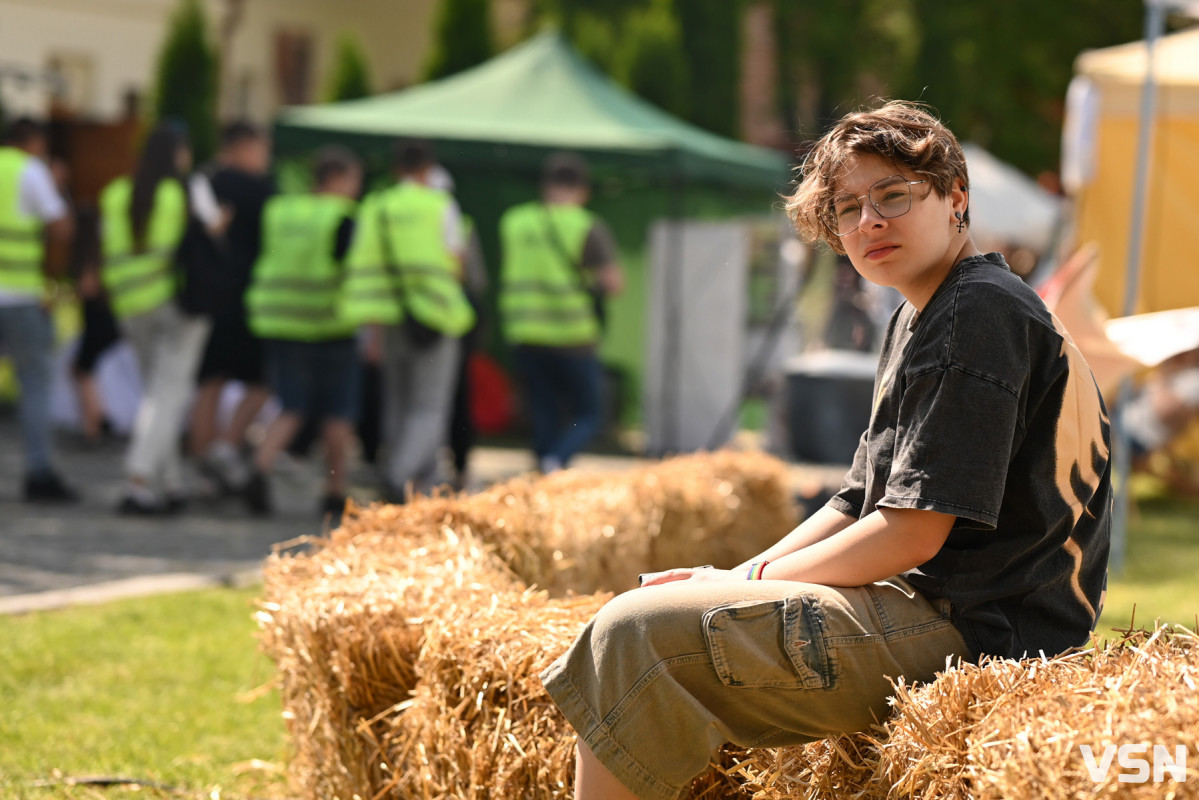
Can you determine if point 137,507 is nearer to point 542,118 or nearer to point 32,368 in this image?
point 32,368

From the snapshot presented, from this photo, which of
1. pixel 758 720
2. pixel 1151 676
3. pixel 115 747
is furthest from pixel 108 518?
pixel 1151 676

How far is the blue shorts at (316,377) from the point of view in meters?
7.95

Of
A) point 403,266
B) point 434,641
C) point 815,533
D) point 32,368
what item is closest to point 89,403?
point 32,368

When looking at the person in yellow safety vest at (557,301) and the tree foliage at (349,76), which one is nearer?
the person in yellow safety vest at (557,301)

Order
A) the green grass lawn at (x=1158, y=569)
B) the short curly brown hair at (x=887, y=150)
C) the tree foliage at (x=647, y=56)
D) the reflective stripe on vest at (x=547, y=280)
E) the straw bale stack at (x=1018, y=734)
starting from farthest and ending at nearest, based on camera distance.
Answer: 1. the tree foliage at (x=647, y=56)
2. the reflective stripe on vest at (x=547, y=280)
3. the green grass lawn at (x=1158, y=569)
4. the short curly brown hair at (x=887, y=150)
5. the straw bale stack at (x=1018, y=734)

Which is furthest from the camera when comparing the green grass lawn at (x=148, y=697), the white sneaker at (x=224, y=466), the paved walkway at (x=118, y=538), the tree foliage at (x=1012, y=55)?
the tree foliage at (x=1012, y=55)

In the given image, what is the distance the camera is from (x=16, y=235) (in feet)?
25.5

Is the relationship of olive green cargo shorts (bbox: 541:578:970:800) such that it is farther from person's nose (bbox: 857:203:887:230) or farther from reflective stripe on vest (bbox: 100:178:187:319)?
reflective stripe on vest (bbox: 100:178:187:319)

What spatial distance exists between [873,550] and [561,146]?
822 cm

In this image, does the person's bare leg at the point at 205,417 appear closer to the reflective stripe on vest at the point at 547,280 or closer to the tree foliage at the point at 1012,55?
the reflective stripe on vest at the point at 547,280

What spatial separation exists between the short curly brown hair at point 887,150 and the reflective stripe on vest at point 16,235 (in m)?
6.27

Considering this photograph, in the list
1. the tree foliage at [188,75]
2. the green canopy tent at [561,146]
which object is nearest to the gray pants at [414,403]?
the green canopy tent at [561,146]

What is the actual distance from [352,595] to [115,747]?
1.24 meters

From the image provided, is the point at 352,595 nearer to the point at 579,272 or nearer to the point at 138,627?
the point at 138,627
